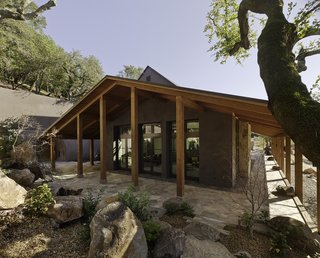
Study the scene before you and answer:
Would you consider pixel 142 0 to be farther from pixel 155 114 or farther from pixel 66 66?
pixel 66 66

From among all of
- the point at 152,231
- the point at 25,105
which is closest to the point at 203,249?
the point at 152,231

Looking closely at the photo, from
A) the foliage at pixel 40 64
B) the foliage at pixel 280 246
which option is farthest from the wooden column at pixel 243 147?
the foliage at pixel 40 64

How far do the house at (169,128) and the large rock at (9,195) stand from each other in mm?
3768

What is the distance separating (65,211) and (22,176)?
2.80m

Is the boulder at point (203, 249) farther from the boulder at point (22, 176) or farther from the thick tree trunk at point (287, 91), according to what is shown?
the boulder at point (22, 176)

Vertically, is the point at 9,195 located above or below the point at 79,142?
below

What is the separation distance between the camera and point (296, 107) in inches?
87.2

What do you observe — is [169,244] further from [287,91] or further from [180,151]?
[180,151]

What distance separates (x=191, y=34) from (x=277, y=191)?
922cm

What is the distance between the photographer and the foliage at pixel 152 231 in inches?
132

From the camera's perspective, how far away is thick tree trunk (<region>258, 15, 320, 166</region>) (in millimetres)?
2053

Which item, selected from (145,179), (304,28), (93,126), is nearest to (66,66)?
(93,126)

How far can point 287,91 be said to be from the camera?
Answer: 2.34m

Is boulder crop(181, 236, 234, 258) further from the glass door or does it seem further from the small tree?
the glass door
